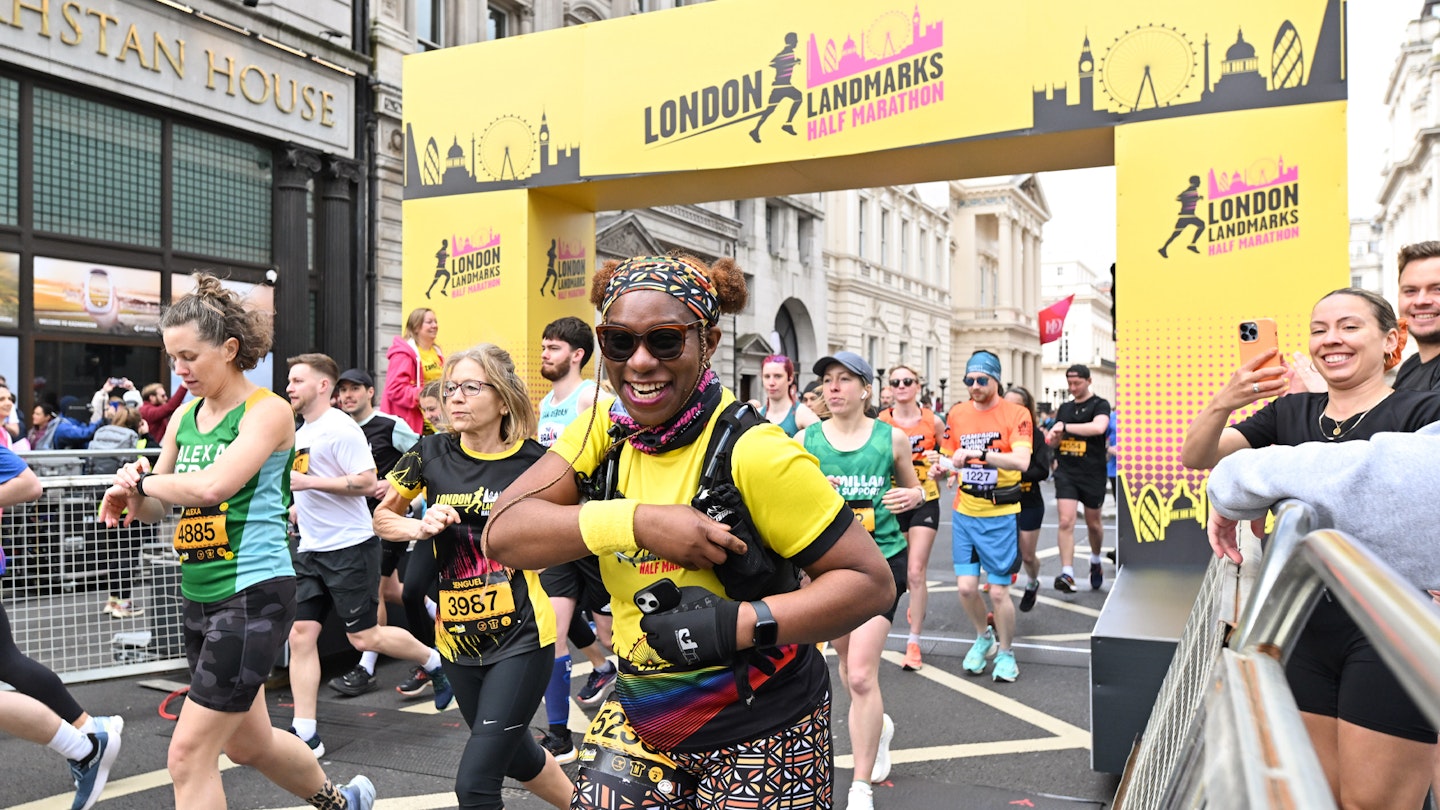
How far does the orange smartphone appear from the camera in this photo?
10.2 ft

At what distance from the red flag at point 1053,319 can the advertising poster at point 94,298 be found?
1300cm

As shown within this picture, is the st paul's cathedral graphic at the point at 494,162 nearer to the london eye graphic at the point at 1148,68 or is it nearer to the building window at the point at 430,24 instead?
the london eye graphic at the point at 1148,68

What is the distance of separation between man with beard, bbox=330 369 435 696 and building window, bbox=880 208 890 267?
38.1 m

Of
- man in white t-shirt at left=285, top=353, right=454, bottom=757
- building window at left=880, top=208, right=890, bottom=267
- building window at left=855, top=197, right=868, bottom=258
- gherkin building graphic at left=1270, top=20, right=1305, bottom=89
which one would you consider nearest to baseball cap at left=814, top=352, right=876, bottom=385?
man in white t-shirt at left=285, top=353, right=454, bottom=757

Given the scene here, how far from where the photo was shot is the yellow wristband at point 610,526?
77.4 inches

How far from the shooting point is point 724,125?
8039 millimetres

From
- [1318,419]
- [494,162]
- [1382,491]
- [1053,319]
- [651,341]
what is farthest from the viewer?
Answer: [1053,319]

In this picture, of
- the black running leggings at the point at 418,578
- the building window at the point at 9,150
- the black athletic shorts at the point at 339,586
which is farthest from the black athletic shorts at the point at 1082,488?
the building window at the point at 9,150

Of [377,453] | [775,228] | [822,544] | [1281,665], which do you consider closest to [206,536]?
[822,544]

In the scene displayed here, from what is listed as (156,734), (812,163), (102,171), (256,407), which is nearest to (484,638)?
(256,407)

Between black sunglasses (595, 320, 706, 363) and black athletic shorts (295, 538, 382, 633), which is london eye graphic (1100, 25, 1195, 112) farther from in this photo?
black sunglasses (595, 320, 706, 363)

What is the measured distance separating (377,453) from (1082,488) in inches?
275

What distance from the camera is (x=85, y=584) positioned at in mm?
6238

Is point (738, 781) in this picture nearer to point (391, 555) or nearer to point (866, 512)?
point (866, 512)
